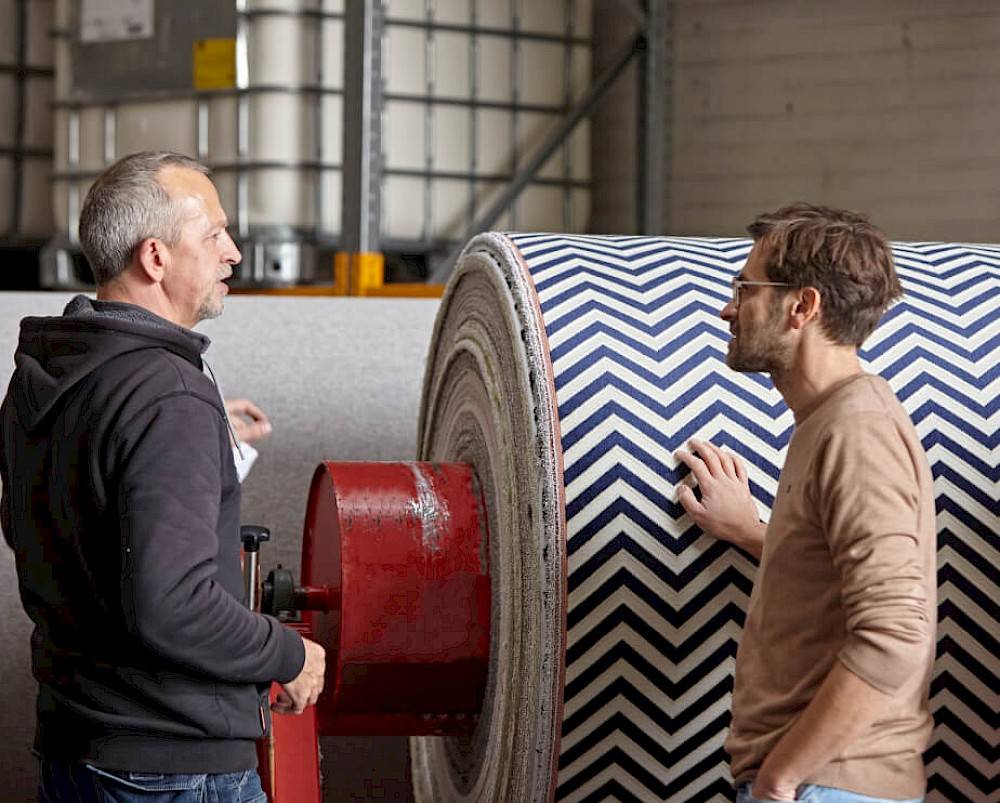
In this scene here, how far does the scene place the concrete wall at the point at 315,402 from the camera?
3.47 m

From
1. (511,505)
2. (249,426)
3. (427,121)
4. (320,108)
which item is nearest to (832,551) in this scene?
(511,505)

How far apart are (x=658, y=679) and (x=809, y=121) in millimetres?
4281

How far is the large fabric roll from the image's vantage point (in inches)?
85.8

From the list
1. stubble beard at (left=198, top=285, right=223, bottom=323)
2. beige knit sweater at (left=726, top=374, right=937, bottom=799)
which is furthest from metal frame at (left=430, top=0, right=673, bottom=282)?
beige knit sweater at (left=726, top=374, right=937, bottom=799)

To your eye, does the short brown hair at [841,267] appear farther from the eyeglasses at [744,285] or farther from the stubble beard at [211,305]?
the stubble beard at [211,305]

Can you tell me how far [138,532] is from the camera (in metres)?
1.71

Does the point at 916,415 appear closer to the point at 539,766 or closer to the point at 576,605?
the point at 576,605

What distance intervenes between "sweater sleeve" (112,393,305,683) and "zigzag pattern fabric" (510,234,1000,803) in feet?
1.93

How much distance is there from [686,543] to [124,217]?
89 centimetres

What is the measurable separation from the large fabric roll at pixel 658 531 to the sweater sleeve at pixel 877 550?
0.60 m

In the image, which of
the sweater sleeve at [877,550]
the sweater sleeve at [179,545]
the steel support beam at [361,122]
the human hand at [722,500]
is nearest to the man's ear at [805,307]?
the sweater sleeve at [877,550]

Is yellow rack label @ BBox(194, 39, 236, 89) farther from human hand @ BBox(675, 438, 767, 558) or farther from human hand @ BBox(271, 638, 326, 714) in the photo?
human hand @ BBox(271, 638, 326, 714)

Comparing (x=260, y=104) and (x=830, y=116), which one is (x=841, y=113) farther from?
(x=260, y=104)

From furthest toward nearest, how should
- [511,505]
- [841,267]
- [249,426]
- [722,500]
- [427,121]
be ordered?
[427,121] < [249,426] < [511,505] < [722,500] < [841,267]
